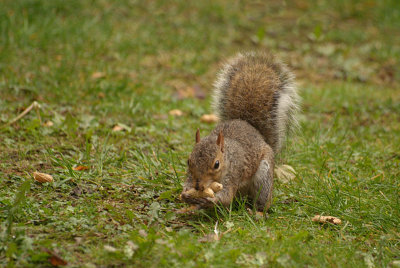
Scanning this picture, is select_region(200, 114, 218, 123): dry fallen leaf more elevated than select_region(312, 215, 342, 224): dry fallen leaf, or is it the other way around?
select_region(200, 114, 218, 123): dry fallen leaf

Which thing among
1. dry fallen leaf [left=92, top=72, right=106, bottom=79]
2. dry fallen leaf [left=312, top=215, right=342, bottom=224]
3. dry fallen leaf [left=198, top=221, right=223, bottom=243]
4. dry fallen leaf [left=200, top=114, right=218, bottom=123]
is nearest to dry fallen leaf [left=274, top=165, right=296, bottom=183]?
dry fallen leaf [left=312, top=215, right=342, bottom=224]

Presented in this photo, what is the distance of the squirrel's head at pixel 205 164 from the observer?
2498 mm

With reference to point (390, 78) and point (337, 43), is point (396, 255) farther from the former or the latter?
point (337, 43)

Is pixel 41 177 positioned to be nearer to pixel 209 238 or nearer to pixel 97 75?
pixel 209 238

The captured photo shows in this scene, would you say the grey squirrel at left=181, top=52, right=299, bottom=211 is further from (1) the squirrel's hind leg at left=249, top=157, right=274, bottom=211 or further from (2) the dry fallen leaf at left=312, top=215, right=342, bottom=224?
(2) the dry fallen leaf at left=312, top=215, right=342, bottom=224

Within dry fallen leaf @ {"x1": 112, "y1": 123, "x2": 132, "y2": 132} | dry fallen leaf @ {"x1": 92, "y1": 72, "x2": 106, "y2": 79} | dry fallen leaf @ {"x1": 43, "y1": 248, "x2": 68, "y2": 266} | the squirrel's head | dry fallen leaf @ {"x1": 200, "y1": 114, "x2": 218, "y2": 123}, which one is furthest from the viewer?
dry fallen leaf @ {"x1": 92, "y1": 72, "x2": 106, "y2": 79}

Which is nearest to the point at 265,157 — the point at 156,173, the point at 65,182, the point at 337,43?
the point at 156,173

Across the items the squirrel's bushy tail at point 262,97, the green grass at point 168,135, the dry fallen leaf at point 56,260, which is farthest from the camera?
the squirrel's bushy tail at point 262,97

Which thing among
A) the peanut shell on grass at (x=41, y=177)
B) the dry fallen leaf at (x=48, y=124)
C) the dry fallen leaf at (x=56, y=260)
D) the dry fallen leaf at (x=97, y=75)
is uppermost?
the dry fallen leaf at (x=97, y=75)

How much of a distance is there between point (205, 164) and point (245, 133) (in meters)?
0.57

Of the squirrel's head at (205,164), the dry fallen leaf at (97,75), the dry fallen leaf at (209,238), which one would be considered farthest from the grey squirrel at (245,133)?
the dry fallen leaf at (97,75)

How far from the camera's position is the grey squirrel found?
2.54 metres

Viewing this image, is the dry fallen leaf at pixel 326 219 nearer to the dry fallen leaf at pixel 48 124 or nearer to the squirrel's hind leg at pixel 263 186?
the squirrel's hind leg at pixel 263 186

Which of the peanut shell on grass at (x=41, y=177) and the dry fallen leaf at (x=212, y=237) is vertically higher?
the peanut shell on grass at (x=41, y=177)
